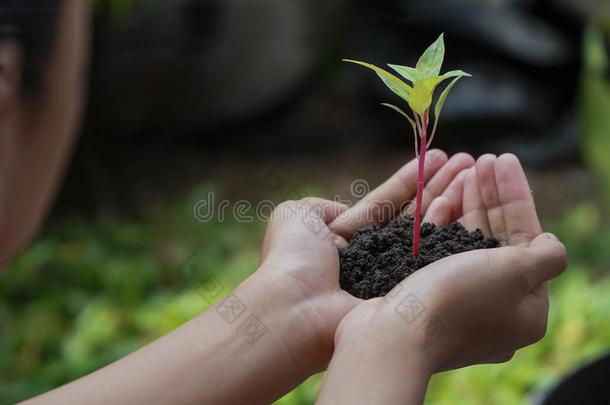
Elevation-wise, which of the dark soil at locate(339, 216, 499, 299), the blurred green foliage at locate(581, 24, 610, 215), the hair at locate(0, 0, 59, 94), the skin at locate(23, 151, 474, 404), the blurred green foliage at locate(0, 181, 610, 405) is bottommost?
the blurred green foliage at locate(0, 181, 610, 405)

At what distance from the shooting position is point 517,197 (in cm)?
80

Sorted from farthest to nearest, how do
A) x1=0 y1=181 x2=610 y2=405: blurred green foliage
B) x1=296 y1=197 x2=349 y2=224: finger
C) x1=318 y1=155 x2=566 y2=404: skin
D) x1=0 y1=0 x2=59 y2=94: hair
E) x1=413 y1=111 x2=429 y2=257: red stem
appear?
x1=0 y1=181 x2=610 y2=405: blurred green foliage < x1=0 y1=0 x2=59 y2=94: hair < x1=296 y1=197 x2=349 y2=224: finger < x1=413 y1=111 x2=429 y2=257: red stem < x1=318 y1=155 x2=566 y2=404: skin

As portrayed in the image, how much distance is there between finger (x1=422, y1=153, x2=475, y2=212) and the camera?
0.89 metres

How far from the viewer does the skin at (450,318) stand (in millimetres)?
659

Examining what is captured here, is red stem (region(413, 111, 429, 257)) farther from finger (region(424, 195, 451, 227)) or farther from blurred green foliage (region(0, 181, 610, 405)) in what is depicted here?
blurred green foliage (region(0, 181, 610, 405))

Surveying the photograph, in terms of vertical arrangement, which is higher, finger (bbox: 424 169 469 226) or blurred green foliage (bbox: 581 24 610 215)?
finger (bbox: 424 169 469 226)

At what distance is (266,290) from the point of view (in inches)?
31.0

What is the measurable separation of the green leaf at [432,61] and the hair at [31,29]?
863mm

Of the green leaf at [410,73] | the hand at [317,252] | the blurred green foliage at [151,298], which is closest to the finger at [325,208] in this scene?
the hand at [317,252]

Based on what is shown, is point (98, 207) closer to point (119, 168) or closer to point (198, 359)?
point (119, 168)

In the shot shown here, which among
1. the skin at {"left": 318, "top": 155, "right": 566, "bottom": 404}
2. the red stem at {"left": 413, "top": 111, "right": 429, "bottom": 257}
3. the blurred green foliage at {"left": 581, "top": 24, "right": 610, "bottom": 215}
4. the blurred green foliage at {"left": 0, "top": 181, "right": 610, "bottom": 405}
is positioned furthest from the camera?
the blurred green foliage at {"left": 581, "top": 24, "right": 610, "bottom": 215}

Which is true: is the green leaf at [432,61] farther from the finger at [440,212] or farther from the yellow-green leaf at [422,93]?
the finger at [440,212]

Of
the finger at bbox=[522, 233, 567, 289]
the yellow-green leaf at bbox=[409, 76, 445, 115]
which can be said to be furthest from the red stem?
the finger at bbox=[522, 233, 567, 289]

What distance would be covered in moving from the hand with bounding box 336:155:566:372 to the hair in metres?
0.92
